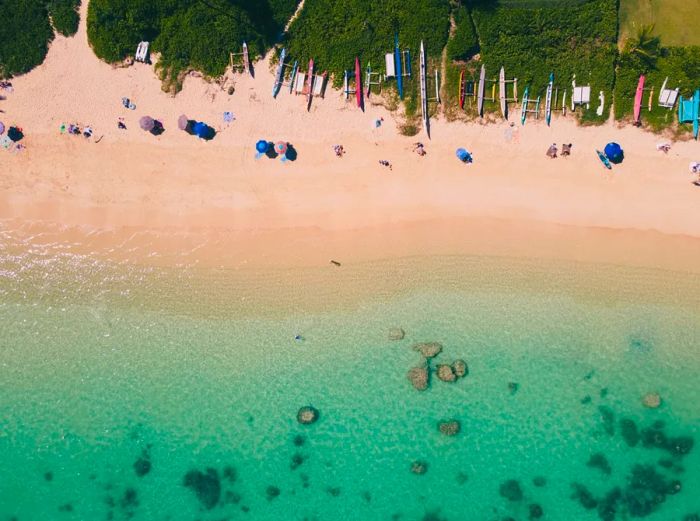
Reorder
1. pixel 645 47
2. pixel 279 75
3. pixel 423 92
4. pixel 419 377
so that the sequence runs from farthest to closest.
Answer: pixel 419 377 < pixel 279 75 < pixel 423 92 < pixel 645 47

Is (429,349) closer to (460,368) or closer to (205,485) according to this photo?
(460,368)

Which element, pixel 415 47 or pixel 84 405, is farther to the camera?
pixel 84 405

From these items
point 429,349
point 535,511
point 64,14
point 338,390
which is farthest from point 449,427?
point 64,14

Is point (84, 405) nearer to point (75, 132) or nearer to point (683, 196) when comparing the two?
point (75, 132)

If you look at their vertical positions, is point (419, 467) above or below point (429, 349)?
below

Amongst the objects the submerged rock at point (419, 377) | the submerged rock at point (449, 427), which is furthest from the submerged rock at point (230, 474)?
the submerged rock at point (449, 427)

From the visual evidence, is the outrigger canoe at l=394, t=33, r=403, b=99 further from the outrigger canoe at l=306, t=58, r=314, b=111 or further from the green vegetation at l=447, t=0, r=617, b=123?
the outrigger canoe at l=306, t=58, r=314, b=111

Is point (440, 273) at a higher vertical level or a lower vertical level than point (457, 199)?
lower

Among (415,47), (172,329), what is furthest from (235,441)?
(415,47)

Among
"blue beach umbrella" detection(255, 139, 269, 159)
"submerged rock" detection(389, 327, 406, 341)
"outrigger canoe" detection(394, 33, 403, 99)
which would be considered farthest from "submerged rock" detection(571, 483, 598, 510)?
"blue beach umbrella" detection(255, 139, 269, 159)
